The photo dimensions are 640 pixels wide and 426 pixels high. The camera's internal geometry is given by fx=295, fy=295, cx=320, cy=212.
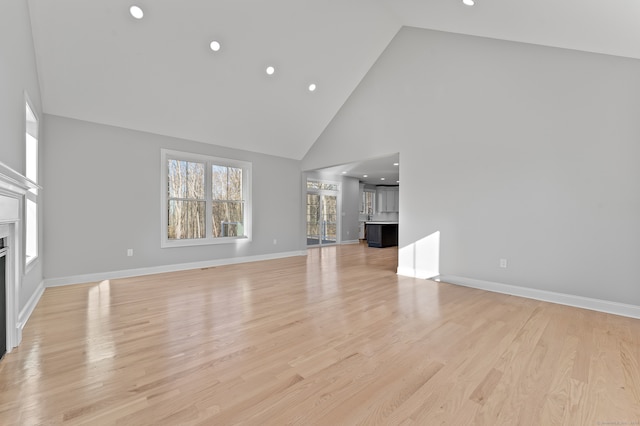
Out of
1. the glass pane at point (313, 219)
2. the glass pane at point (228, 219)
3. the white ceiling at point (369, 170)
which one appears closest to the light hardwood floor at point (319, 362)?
the glass pane at point (228, 219)

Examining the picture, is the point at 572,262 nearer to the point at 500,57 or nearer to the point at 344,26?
the point at 500,57

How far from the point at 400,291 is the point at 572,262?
2.03 meters

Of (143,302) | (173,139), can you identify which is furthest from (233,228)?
(143,302)

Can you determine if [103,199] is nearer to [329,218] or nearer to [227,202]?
[227,202]

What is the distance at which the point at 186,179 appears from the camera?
5750 millimetres

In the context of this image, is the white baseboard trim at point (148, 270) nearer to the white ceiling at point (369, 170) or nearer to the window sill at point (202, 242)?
the window sill at point (202, 242)

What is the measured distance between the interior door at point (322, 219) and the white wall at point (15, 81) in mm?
6872

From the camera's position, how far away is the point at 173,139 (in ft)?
17.9

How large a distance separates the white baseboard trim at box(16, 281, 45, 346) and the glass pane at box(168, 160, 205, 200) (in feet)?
7.61

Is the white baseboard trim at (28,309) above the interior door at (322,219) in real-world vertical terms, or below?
below

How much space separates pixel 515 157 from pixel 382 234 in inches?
218

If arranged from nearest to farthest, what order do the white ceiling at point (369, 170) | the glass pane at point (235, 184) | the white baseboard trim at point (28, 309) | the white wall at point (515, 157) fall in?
the white baseboard trim at point (28, 309) → the white wall at point (515, 157) → the glass pane at point (235, 184) → the white ceiling at point (369, 170)

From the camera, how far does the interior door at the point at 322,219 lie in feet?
31.4

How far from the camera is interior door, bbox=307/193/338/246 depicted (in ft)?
31.4
